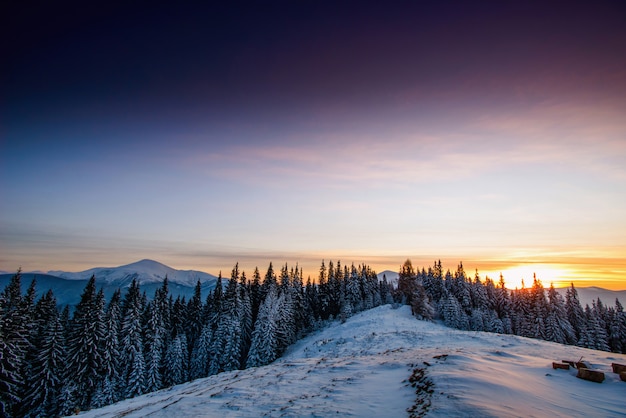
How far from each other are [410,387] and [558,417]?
21.1ft

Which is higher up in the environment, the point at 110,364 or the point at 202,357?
the point at 110,364

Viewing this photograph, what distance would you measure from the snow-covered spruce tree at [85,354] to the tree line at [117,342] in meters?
0.12

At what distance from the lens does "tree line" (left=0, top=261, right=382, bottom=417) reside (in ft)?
117

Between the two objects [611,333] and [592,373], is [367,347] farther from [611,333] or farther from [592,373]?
[611,333]

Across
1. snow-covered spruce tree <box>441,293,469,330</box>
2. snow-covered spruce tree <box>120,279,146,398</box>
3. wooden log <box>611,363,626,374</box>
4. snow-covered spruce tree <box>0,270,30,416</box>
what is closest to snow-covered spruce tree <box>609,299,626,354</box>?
snow-covered spruce tree <box>441,293,469,330</box>

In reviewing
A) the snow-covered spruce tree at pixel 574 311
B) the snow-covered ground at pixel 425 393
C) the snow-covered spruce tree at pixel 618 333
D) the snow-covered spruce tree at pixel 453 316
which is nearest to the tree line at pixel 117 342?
the snow-covered ground at pixel 425 393

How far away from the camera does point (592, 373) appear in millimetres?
14172

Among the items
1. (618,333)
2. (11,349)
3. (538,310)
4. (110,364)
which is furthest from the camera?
(618,333)

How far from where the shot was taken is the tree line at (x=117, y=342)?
35812 millimetres

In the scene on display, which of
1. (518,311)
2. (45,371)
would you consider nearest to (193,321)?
(45,371)

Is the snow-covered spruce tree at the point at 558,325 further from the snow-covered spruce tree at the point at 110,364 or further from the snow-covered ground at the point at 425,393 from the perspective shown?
the snow-covered spruce tree at the point at 110,364

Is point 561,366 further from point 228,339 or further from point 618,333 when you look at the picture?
point 618,333

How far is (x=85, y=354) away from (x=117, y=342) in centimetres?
495

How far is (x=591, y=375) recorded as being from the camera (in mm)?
14148
